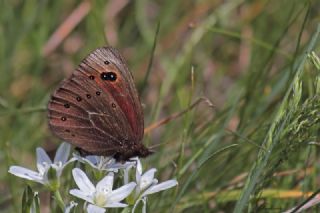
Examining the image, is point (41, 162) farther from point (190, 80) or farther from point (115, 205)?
point (190, 80)

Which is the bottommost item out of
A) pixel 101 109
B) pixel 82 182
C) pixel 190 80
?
pixel 190 80

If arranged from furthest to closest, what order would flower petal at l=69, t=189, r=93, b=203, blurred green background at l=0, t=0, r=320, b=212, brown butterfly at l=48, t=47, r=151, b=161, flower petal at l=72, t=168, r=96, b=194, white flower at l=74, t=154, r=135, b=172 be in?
blurred green background at l=0, t=0, r=320, b=212, brown butterfly at l=48, t=47, r=151, b=161, white flower at l=74, t=154, r=135, b=172, flower petal at l=72, t=168, r=96, b=194, flower petal at l=69, t=189, r=93, b=203

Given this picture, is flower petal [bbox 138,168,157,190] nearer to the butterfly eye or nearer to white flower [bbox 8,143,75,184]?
white flower [bbox 8,143,75,184]

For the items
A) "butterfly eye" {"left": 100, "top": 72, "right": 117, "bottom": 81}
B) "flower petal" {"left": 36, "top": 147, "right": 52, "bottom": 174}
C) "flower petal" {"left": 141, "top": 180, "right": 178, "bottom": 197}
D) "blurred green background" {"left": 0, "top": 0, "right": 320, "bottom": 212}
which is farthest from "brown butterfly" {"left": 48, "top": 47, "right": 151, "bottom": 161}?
"flower petal" {"left": 141, "top": 180, "right": 178, "bottom": 197}

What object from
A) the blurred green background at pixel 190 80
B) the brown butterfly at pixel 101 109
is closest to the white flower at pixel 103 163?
the brown butterfly at pixel 101 109

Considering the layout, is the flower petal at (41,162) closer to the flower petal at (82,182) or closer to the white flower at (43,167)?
the white flower at (43,167)

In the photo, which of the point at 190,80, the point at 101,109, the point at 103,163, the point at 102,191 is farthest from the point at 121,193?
the point at 190,80

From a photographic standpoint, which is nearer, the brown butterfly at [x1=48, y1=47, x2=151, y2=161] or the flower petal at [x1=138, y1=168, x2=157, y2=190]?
the flower petal at [x1=138, y1=168, x2=157, y2=190]
